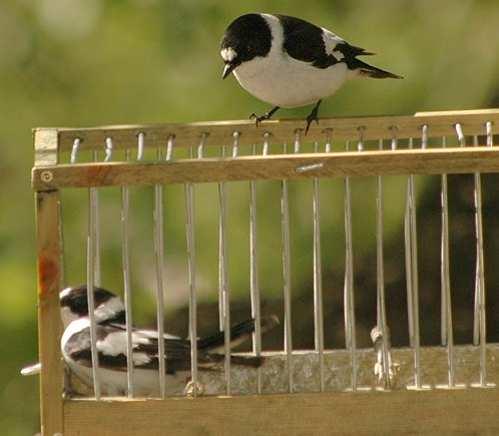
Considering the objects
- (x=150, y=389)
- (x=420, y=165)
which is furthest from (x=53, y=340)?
(x=420, y=165)

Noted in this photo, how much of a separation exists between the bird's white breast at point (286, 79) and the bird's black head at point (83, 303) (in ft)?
2.22

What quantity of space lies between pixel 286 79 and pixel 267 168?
113cm

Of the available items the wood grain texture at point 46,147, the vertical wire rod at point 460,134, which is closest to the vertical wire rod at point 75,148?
the wood grain texture at point 46,147

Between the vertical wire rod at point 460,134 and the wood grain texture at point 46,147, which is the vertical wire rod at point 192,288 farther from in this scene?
the vertical wire rod at point 460,134

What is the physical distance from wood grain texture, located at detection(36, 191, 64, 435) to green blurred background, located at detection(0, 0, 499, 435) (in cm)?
140

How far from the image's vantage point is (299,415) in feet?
9.52

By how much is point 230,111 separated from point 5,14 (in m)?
0.72

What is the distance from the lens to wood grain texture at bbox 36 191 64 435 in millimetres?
2812

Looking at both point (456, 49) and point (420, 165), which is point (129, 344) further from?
point (456, 49)

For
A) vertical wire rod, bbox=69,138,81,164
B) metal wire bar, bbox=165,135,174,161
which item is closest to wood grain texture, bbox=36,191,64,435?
vertical wire rod, bbox=69,138,81,164

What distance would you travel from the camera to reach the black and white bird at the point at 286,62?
390 centimetres

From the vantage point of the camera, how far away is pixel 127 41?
14.5 ft

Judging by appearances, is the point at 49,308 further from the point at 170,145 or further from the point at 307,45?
the point at 307,45

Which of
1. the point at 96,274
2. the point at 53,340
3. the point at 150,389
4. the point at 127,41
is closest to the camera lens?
the point at 53,340
